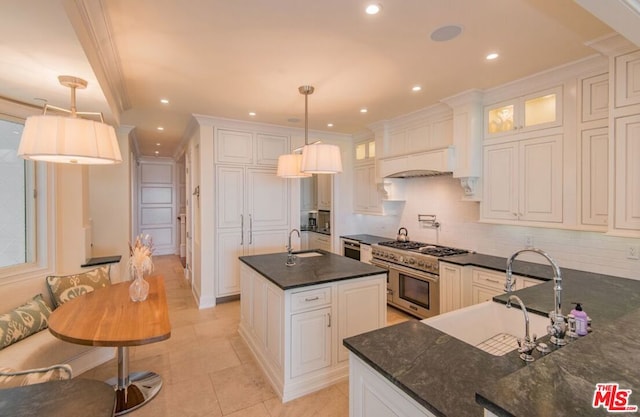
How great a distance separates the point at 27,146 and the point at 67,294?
71.9 inches

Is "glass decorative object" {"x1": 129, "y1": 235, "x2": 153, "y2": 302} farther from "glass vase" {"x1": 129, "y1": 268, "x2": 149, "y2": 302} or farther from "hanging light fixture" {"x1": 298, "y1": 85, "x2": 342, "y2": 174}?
"hanging light fixture" {"x1": 298, "y1": 85, "x2": 342, "y2": 174}

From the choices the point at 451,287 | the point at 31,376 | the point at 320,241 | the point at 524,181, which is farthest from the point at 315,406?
the point at 320,241

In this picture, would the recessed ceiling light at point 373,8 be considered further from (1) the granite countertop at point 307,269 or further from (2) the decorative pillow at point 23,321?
(2) the decorative pillow at point 23,321

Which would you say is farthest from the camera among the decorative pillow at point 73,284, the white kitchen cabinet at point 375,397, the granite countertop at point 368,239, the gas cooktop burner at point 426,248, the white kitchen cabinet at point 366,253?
the granite countertop at point 368,239

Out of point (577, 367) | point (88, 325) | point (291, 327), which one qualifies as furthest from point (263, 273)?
point (577, 367)

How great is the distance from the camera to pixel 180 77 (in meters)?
2.91

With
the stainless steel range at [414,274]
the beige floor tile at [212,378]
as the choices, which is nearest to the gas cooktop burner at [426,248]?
the stainless steel range at [414,274]

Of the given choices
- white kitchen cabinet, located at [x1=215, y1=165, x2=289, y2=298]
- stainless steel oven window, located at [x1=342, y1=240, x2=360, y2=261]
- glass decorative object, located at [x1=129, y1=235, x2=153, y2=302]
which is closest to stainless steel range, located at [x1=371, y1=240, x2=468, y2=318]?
stainless steel oven window, located at [x1=342, y1=240, x2=360, y2=261]

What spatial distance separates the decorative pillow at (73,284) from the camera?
2803 mm

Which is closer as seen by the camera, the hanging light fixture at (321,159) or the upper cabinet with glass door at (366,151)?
the hanging light fixture at (321,159)

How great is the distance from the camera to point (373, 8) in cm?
187

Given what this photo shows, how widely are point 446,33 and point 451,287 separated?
249cm

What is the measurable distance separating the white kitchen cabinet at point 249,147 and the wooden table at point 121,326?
2315 mm

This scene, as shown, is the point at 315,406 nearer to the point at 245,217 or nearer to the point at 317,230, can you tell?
the point at 245,217
